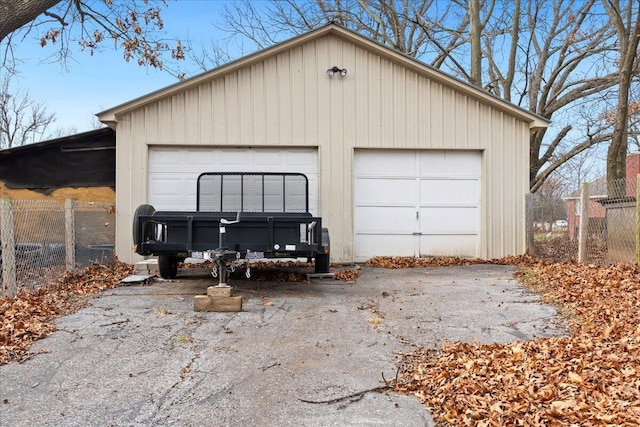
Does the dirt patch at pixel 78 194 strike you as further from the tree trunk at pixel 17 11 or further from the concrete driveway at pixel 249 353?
the concrete driveway at pixel 249 353

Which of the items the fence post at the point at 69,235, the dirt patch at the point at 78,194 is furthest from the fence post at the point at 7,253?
the dirt patch at the point at 78,194

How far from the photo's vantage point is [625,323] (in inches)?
201

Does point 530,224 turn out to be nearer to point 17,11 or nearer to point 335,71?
point 335,71

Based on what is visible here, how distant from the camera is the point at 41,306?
6.31 m

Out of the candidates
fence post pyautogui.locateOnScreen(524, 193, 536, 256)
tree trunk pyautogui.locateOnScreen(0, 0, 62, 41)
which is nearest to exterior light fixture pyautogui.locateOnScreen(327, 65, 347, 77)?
fence post pyautogui.locateOnScreen(524, 193, 536, 256)

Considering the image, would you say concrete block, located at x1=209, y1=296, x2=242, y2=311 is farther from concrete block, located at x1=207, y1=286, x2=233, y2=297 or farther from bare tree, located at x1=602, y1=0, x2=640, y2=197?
bare tree, located at x1=602, y1=0, x2=640, y2=197

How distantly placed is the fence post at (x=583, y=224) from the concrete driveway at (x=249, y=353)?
2280 mm

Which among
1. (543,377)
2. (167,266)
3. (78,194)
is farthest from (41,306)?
(78,194)

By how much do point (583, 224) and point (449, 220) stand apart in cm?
283

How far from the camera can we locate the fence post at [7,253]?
6629 millimetres

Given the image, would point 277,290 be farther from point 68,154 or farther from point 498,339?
point 68,154

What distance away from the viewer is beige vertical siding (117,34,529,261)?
10.9 metres

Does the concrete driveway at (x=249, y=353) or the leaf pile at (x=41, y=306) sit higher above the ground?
the leaf pile at (x=41, y=306)

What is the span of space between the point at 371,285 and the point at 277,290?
5.14ft
